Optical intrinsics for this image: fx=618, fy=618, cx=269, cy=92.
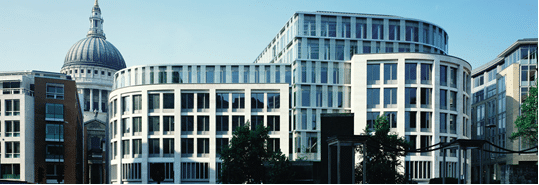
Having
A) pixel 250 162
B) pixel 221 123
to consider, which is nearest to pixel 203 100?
pixel 221 123

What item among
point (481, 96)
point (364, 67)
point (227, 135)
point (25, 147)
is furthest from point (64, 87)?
point (481, 96)

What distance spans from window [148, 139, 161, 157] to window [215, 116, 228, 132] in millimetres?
8223

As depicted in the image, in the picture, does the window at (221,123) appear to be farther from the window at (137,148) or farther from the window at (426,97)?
the window at (426,97)

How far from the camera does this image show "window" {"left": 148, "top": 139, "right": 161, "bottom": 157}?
80750 millimetres

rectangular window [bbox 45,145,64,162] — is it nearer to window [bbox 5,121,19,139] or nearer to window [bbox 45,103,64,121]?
window [bbox 45,103,64,121]

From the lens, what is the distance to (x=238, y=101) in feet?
266

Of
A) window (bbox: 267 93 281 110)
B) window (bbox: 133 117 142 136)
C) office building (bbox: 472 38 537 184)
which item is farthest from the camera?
office building (bbox: 472 38 537 184)

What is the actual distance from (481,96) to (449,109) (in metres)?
35.5

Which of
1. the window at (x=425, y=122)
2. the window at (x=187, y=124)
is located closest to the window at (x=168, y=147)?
the window at (x=187, y=124)

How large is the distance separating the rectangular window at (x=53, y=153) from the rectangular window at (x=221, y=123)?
873 inches

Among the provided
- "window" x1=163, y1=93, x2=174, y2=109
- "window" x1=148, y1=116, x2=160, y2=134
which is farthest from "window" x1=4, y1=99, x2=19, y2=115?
"window" x1=163, y1=93, x2=174, y2=109

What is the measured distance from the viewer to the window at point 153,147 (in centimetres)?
8075

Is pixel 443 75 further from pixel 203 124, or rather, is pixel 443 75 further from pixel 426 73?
pixel 203 124

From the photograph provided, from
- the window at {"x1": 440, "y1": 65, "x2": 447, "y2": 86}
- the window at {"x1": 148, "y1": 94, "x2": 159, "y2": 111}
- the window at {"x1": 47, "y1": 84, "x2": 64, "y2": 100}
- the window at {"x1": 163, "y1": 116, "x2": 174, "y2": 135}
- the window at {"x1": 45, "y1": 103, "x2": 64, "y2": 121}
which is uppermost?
the window at {"x1": 440, "y1": 65, "x2": 447, "y2": 86}
